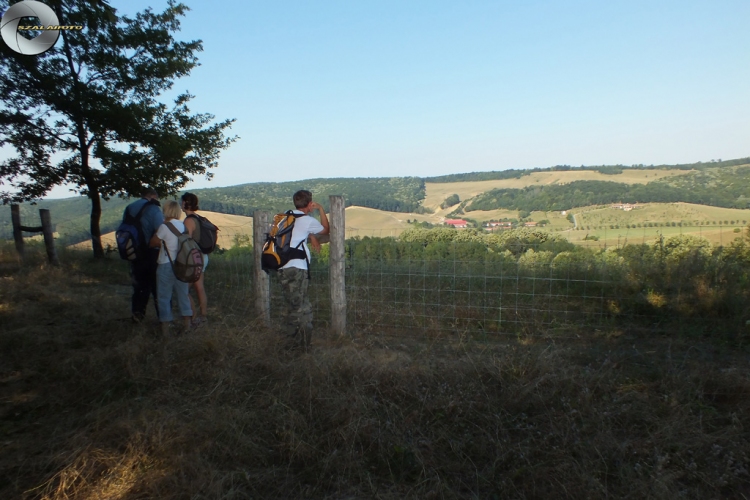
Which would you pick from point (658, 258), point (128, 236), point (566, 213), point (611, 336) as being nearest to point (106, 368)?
point (128, 236)

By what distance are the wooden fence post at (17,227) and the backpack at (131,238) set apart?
6878mm

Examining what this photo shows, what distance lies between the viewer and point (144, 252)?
239 inches

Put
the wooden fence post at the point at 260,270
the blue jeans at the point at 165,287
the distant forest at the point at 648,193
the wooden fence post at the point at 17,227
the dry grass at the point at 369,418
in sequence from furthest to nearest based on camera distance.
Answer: the wooden fence post at the point at 17,227
the distant forest at the point at 648,193
the wooden fence post at the point at 260,270
the blue jeans at the point at 165,287
the dry grass at the point at 369,418

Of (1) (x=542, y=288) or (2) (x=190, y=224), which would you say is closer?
(2) (x=190, y=224)

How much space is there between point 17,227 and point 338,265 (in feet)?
29.9

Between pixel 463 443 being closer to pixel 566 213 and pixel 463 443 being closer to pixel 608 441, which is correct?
pixel 608 441

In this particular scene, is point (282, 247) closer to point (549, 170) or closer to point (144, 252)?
point (144, 252)

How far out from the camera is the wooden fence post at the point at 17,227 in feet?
36.1

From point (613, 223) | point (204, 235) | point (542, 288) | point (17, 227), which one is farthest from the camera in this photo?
point (17, 227)

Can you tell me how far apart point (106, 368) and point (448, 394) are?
3357 millimetres

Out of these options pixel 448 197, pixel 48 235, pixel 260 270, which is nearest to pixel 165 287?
pixel 260 270

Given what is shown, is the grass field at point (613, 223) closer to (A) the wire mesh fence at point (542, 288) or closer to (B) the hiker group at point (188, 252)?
(A) the wire mesh fence at point (542, 288)

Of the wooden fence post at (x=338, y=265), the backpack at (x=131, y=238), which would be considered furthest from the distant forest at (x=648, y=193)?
the backpack at (x=131, y=238)

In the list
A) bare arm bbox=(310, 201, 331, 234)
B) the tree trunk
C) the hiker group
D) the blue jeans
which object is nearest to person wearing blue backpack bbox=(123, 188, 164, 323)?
the hiker group
